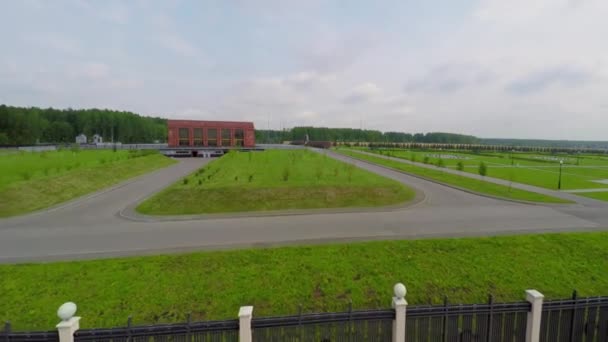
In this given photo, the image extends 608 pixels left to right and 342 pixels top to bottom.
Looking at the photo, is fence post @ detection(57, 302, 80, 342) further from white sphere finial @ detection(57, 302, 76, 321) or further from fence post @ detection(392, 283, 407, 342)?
fence post @ detection(392, 283, 407, 342)

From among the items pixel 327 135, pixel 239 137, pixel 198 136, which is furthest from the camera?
pixel 327 135

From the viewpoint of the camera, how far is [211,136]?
202 feet

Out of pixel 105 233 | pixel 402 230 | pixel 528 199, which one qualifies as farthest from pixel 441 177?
pixel 105 233

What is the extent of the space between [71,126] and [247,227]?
358 feet

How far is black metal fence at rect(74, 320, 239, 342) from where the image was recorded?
4043 mm

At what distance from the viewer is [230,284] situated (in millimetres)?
7402

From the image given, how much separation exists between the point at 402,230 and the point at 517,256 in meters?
4.02

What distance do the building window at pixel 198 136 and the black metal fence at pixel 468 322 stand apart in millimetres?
62001

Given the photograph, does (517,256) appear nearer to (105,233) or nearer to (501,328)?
(501,328)

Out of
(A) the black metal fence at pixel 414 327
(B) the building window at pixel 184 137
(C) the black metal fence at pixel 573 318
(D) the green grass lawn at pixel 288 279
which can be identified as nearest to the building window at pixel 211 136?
(B) the building window at pixel 184 137

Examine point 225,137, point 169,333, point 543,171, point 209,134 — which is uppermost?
point 209,134

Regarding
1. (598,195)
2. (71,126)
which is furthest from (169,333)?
(71,126)

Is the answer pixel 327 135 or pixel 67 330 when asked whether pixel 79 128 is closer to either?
pixel 327 135

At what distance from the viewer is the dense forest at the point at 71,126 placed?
6888 cm
